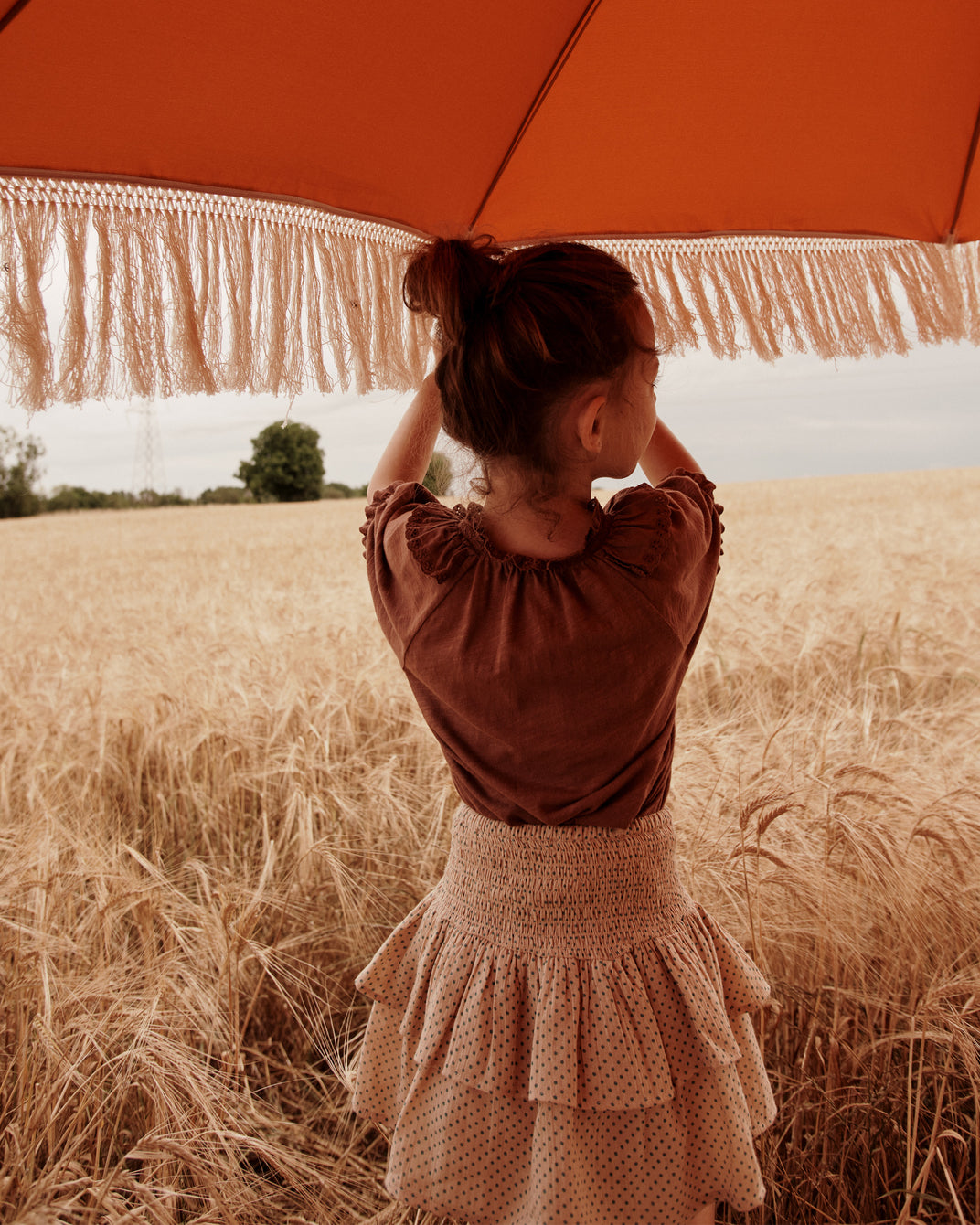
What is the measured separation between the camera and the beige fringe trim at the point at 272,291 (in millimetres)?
1163

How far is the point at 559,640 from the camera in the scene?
904 millimetres

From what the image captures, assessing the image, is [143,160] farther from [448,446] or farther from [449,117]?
[448,446]

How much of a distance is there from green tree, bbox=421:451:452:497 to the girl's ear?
7.7 inches

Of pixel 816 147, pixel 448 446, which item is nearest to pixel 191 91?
pixel 448 446

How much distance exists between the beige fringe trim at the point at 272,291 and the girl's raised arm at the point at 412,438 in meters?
0.28

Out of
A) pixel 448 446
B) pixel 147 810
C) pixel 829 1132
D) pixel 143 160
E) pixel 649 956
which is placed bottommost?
pixel 829 1132

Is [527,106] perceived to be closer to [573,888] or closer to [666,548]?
[666,548]

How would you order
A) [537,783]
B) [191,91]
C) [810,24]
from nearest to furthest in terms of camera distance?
[537,783] → [191,91] → [810,24]

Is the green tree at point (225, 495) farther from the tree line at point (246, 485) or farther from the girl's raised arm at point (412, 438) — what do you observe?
the girl's raised arm at point (412, 438)

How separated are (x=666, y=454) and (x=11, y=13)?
2.99 feet

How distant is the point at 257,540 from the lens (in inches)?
493

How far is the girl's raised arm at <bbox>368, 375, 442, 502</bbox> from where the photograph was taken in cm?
118

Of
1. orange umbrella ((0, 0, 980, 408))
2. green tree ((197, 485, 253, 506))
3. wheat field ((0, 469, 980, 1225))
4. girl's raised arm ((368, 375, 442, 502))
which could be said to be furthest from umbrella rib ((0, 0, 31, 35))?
green tree ((197, 485, 253, 506))

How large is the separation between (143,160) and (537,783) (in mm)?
950
